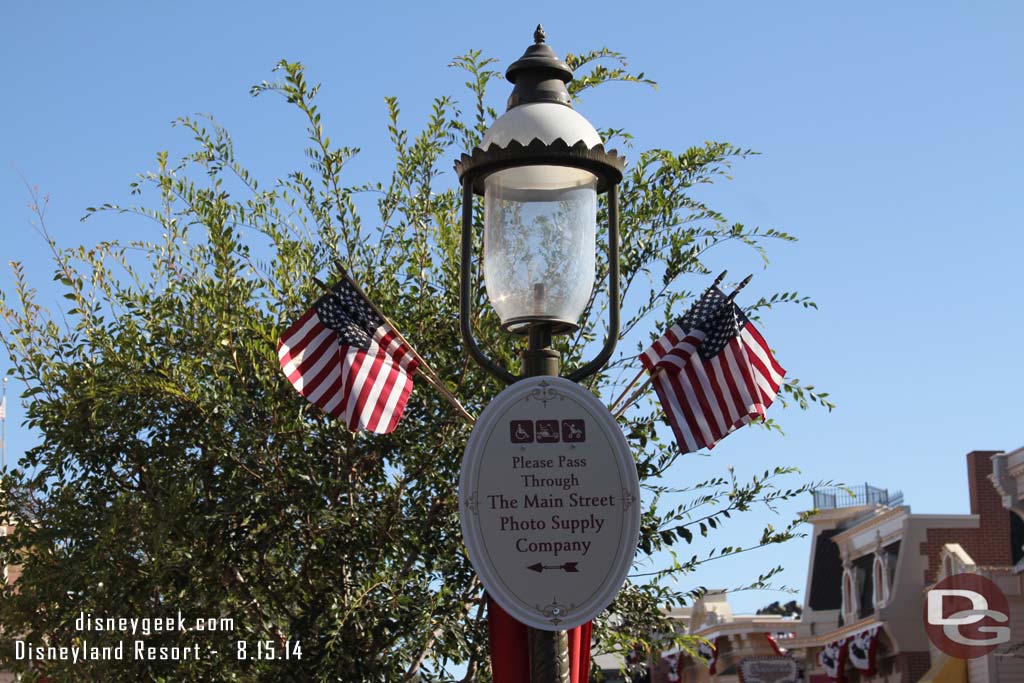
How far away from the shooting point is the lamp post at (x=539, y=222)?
18.4 ft

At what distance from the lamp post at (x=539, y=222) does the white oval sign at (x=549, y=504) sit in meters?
0.32

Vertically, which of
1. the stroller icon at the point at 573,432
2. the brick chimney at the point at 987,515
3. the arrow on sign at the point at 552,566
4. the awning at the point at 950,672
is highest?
the brick chimney at the point at 987,515

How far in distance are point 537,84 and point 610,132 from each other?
5.14 m

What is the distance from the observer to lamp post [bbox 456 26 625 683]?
5.60 metres

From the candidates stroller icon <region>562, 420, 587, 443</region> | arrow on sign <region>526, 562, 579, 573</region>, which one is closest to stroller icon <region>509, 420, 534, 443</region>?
→ stroller icon <region>562, 420, 587, 443</region>

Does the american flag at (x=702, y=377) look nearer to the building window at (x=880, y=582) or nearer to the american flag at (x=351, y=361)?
the american flag at (x=351, y=361)

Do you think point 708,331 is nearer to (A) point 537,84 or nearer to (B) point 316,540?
(A) point 537,84

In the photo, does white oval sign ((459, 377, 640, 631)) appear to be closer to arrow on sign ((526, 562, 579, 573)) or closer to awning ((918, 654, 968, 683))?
arrow on sign ((526, 562, 579, 573))

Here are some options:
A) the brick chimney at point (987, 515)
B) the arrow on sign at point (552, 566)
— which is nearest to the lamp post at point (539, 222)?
the arrow on sign at point (552, 566)

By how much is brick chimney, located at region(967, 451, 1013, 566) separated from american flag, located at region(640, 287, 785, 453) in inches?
1320

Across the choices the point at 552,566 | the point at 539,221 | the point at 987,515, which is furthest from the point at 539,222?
the point at 987,515

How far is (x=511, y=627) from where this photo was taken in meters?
5.59

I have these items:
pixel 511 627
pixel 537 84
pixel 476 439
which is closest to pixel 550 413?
pixel 476 439

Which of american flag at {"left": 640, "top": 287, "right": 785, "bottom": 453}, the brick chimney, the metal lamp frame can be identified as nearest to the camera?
the metal lamp frame
